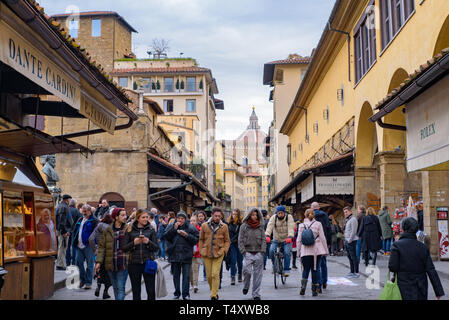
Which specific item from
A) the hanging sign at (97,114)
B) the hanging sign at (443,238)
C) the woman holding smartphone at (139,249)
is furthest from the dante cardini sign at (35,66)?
the hanging sign at (443,238)

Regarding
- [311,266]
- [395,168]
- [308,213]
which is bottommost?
[311,266]

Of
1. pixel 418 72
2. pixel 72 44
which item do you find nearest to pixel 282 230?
pixel 418 72

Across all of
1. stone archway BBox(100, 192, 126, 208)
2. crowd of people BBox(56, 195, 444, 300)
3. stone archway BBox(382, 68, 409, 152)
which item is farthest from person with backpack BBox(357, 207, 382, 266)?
stone archway BBox(100, 192, 126, 208)

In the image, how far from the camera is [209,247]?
1102 cm

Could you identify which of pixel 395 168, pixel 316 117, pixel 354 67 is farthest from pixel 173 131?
pixel 395 168

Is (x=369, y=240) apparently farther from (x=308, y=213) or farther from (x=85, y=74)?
(x=85, y=74)

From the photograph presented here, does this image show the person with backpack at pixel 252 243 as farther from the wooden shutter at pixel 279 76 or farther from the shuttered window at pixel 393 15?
the wooden shutter at pixel 279 76

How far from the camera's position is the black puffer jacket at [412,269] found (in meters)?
7.05

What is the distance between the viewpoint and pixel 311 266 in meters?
11.4

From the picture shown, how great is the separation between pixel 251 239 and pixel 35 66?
17.1 ft

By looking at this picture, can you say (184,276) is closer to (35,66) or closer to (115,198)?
(35,66)

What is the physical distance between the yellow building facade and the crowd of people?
2.29 meters

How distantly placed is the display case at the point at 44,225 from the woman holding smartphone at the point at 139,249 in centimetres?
226

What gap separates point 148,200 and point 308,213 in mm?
16270
